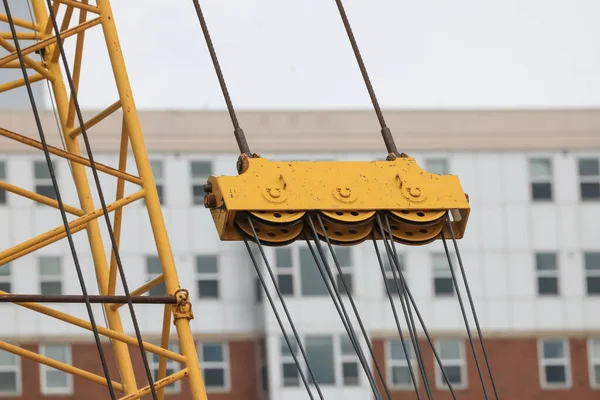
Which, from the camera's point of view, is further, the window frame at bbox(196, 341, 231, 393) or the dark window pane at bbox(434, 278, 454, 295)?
the dark window pane at bbox(434, 278, 454, 295)

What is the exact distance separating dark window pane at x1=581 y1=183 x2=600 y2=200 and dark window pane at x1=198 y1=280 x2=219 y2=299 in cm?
1186

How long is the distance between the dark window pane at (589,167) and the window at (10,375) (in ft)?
60.3

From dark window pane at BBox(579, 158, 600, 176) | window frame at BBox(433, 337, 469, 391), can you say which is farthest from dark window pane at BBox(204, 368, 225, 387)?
dark window pane at BBox(579, 158, 600, 176)

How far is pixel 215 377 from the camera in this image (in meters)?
56.6

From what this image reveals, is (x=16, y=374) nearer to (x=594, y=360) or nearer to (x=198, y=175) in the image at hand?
(x=198, y=175)

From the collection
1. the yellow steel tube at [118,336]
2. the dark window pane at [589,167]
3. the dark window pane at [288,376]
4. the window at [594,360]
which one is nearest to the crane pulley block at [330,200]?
the yellow steel tube at [118,336]

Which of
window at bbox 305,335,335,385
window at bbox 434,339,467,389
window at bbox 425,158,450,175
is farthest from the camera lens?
window at bbox 425,158,450,175

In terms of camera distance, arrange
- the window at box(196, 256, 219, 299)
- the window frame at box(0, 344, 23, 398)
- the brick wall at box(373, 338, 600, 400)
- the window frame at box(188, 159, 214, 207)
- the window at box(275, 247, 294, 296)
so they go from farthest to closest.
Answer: the window frame at box(188, 159, 214, 207) < the window at box(196, 256, 219, 299) < the brick wall at box(373, 338, 600, 400) < the window at box(275, 247, 294, 296) < the window frame at box(0, 344, 23, 398)

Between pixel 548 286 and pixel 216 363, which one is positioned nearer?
pixel 216 363

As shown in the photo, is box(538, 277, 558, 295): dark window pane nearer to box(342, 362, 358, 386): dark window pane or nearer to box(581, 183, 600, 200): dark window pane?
box(581, 183, 600, 200): dark window pane

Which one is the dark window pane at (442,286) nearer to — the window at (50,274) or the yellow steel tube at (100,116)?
the window at (50,274)

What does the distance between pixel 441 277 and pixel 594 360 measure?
536 centimetres

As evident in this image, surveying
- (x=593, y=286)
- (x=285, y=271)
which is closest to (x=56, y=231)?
(x=285, y=271)

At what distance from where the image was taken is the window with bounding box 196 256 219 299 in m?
57.2
